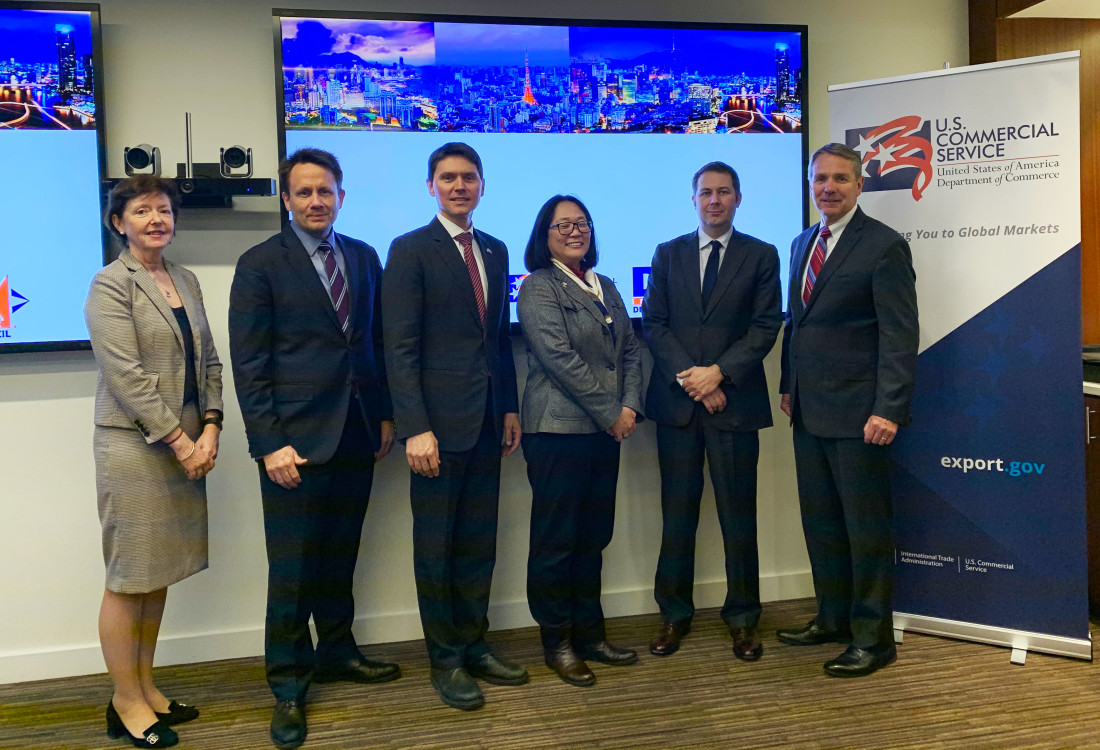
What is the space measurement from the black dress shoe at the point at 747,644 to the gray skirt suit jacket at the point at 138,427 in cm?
200

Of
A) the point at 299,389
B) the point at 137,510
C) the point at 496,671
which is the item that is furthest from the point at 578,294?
the point at 137,510

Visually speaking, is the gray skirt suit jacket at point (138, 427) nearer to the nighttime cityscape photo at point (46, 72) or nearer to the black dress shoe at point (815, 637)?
the nighttime cityscape photo at point (46, 72)

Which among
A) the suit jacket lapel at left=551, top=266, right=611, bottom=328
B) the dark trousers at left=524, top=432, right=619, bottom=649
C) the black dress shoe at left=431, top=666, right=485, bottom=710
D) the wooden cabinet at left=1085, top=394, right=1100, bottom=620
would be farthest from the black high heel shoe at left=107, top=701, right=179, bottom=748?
the wooden cabinet at left=1085, top=394, right=1100, bottom=620

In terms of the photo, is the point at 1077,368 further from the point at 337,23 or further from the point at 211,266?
the point at 211,266

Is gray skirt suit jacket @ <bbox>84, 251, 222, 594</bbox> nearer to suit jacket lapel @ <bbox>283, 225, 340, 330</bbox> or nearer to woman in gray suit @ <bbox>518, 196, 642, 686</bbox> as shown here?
suit jacket lapel @ <bbox>283, 225, 340, 330</bbox>

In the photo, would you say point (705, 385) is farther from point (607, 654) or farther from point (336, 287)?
point (336, 287)

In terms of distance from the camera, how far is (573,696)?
2.91 metres

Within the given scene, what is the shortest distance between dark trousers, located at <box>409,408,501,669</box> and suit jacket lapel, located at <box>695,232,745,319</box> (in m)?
0.97

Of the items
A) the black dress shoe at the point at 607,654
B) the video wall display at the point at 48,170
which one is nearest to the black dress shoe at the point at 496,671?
the black dress shoe at the point at 607,654

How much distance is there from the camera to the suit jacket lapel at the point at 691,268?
10.6ft

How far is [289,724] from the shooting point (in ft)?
8.74

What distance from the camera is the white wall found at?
10.4 feet

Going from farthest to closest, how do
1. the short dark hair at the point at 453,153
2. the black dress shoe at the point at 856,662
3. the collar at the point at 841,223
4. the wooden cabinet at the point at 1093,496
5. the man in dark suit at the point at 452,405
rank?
1. the wooden cabinet at the point at 1093,496
2. the collar at the point at 841,223
3. the black dress shoe at the point at 856,662
4. the short dark hair at the point at 453,153
5. the man in dark suit at the point at 452,405

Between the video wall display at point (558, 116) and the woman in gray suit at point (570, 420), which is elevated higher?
the video wall display at point (558, 116)
